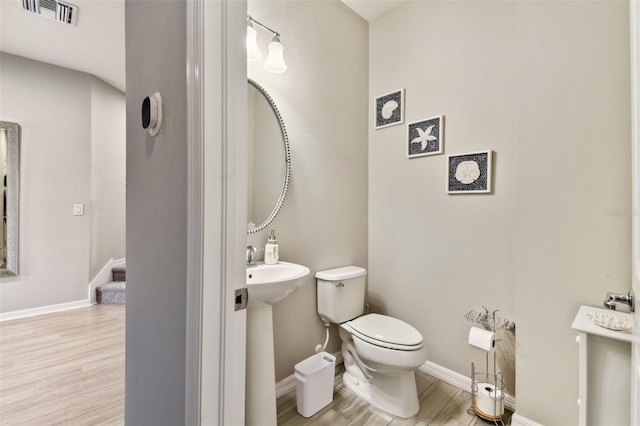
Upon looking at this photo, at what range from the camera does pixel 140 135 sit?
105 cm

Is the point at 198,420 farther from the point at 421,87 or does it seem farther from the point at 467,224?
the point at 421,87

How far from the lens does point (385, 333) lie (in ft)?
5.48

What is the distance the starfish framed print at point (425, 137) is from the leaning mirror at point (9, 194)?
12.1 ft

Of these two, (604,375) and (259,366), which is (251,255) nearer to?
(259,366)

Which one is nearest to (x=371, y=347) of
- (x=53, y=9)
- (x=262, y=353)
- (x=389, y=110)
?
(x=262, y=353)

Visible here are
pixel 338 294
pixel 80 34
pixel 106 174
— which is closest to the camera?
pixel 338 294

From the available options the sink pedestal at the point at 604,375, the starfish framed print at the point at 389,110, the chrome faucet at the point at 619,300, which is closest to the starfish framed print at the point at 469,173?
the starfish framed print at the point at 389,110

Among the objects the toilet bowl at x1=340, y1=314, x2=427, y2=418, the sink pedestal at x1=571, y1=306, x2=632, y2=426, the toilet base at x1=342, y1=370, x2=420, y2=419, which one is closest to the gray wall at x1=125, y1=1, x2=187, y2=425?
the toilet bowl at x1=340, y1=314, x2=427, y2=418

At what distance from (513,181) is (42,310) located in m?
4.33

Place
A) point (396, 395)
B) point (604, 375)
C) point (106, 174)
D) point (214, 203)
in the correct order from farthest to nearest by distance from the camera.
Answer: point (106, 174), point (396, 395), point (604, 375), point (214, 203)

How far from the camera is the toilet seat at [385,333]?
1.55 meters

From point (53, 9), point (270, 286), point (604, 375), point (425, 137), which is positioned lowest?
point (604, 375)

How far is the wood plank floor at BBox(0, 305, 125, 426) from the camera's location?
1.59 metres

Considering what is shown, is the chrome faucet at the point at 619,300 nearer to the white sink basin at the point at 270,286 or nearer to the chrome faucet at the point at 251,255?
the white sink basin at the point at 270,286
